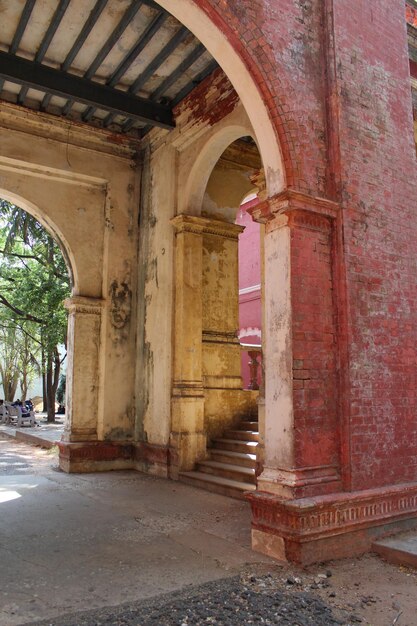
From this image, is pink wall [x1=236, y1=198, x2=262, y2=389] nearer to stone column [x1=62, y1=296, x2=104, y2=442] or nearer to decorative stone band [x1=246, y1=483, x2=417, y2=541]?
stone column [x1=62, y1=296, x2=104, y2=442]

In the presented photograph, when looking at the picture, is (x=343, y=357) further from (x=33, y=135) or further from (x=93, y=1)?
(x=33, y=135)

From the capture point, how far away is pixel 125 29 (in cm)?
697

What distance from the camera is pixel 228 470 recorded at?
7.23 metres

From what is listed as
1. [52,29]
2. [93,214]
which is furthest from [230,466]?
[52,29]

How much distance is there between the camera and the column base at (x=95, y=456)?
8.52m

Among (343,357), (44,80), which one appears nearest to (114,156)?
(44,80)

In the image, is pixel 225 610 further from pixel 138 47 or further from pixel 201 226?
pixel 138 47

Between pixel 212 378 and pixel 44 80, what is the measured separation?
507cm

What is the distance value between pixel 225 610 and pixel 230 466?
13.3 feet

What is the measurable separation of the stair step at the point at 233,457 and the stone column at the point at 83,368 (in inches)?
84.9

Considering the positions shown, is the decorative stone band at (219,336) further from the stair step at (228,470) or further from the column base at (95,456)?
the column base at (95,456)

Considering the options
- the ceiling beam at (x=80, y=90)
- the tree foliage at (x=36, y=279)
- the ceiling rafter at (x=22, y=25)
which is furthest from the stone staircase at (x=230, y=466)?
the tree foliage at (x=36, y=279)

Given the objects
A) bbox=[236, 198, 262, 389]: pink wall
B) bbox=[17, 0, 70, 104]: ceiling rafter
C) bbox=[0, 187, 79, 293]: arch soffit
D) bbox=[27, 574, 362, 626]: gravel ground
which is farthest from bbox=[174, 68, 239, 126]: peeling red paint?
bbox=[27, 574, 362, 626]: gravel ground

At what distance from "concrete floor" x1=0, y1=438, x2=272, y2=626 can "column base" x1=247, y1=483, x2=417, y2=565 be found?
8.7 inches
